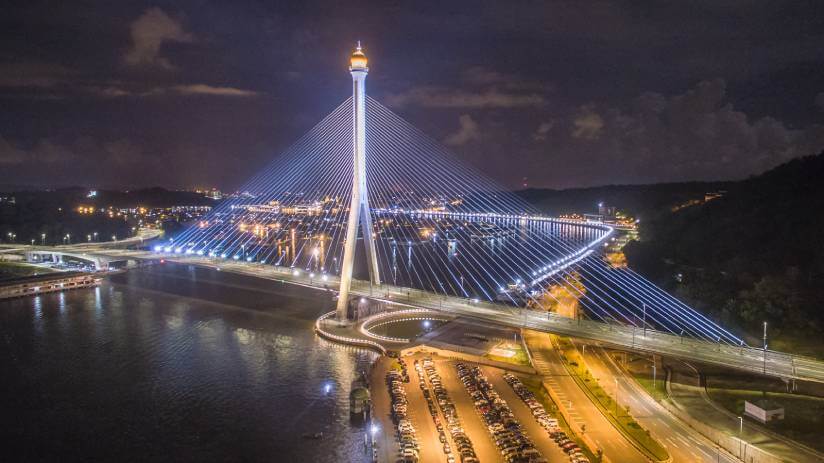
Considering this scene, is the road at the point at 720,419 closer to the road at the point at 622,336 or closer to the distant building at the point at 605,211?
the road at the point at 622,336

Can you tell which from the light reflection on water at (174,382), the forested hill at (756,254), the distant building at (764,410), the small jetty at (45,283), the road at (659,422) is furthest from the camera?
the small jetty at (45,283)

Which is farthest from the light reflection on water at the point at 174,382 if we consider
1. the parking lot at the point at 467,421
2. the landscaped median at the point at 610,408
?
the landscaped median at the point at 610,408

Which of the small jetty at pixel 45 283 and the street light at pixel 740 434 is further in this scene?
the small jetty at pixel 45 283

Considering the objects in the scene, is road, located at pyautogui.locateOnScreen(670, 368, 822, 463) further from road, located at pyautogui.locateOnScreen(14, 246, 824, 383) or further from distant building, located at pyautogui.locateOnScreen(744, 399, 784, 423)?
road, located at pyautogui.locateOnScreen(14, 246, 824, 383)

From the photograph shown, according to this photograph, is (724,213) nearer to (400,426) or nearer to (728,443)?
(728,443)

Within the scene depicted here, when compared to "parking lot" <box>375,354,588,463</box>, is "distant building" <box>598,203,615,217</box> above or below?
above

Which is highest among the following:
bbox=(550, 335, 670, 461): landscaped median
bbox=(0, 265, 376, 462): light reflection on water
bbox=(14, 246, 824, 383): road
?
bbox=(14, 246, 824, 383): road

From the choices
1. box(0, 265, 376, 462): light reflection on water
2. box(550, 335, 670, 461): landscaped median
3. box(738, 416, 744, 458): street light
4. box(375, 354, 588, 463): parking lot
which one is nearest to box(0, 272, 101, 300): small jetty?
box(0, 265, 376, 462): light reflection on water
